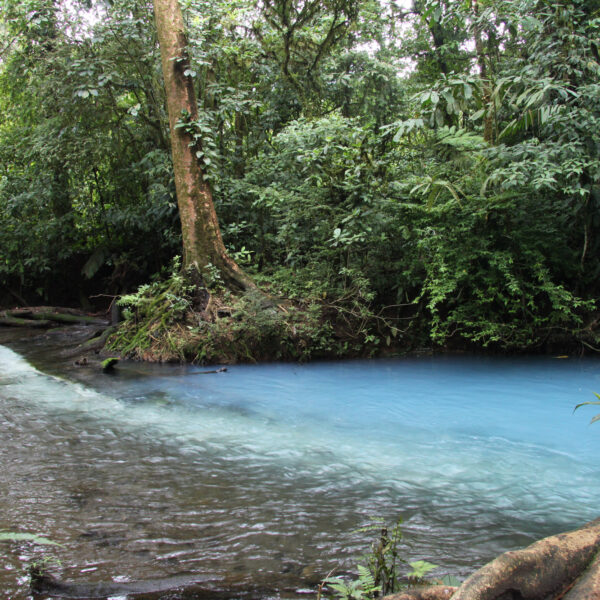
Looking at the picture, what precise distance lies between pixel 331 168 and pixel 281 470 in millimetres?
6274

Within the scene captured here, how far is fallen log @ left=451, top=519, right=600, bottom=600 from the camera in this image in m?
1.63

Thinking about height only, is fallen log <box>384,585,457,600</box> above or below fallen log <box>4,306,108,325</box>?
below

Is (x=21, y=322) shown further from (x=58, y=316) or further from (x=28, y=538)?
(x=28, y=538)

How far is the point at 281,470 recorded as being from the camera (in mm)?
4086

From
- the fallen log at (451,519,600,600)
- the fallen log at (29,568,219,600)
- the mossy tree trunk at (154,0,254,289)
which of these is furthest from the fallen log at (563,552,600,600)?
the mossy tree trunk at (154,0,254,289)

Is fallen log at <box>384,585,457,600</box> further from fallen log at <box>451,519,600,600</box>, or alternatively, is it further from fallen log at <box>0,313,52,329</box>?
fallen log at <box>0,313,52,329</box>

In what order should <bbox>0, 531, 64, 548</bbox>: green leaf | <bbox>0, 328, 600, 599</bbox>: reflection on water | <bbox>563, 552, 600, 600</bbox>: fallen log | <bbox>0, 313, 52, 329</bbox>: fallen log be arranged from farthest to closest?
<bbox>0, 313, 52, 329</bbox>: fallen log
<bbox>0, 328, 600, 599</bbox>: reflection on water
<bbox>0, 531, 64, 548</bbox>: green leaf
<bbox>563, 552, 600, 600</bbox>: fallen log

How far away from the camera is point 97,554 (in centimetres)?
272

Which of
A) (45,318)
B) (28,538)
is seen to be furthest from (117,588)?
(45,318)

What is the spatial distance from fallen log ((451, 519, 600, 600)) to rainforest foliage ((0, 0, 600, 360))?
15.7 ft

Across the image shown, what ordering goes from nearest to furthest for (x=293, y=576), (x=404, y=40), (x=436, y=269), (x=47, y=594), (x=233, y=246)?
(x=47, y=594) → (x=293, y=576) → (x=436, y=269) → (x=233, y=246) → (x=404, y=40)

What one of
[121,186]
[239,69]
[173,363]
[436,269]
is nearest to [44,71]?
[121,186]

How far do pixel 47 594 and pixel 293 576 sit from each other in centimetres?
106

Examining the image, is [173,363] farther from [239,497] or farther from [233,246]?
[239,497]
